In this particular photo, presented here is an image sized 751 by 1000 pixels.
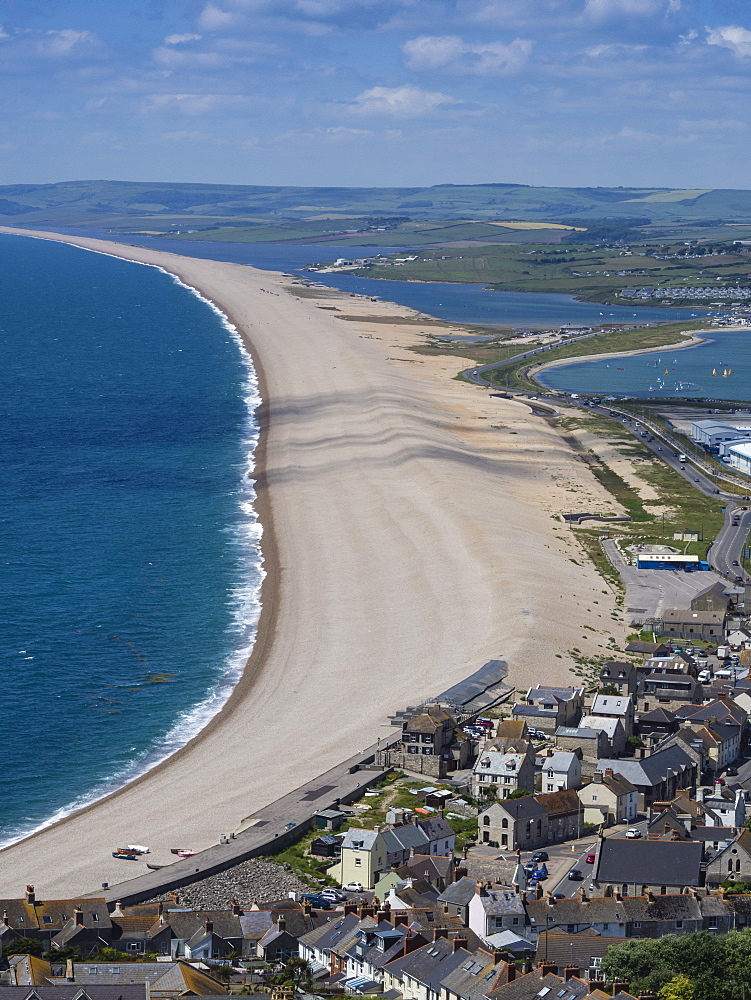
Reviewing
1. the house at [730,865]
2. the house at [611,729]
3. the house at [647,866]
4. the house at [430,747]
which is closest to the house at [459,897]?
the house at [647,866]

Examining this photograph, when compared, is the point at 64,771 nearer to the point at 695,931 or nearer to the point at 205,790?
the point at 205,790

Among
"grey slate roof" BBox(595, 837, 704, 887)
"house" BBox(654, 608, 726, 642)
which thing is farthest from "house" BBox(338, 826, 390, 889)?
"house" BBox(654, 608, 726, 642)

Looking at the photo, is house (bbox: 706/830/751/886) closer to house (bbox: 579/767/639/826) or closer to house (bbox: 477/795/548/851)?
house (bbox: 477/795/548/851)

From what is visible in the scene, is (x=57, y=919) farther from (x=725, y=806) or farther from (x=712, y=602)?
(x=712, y=602)

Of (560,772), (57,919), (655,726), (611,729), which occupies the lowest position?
(57,919)

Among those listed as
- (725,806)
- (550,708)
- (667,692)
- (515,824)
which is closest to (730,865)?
(725,806)

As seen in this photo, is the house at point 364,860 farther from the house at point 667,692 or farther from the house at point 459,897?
the house at point 667,692

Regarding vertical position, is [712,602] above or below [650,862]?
above

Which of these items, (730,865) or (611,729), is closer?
(730,865)
